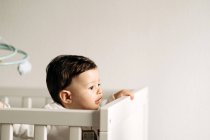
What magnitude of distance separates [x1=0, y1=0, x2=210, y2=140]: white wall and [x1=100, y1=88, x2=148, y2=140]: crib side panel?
9.4 inches

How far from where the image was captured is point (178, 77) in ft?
5.49

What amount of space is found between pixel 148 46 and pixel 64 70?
0.63 meters

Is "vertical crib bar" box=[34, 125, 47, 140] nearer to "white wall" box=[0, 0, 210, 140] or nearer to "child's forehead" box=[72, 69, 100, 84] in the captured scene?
"child's forehead" box=[72, 69, 100, 84]

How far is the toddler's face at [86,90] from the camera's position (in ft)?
3.64

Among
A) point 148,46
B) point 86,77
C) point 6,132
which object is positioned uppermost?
point 148,46

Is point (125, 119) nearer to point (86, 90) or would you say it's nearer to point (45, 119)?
point (86, 90)

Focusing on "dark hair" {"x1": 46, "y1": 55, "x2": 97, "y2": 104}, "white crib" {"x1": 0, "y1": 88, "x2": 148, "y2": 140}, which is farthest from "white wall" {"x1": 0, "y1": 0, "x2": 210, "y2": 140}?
"white crib" {"x1": 0, "y1": 88, "x2": 148, "y2": 140}

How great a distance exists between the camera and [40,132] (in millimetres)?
820

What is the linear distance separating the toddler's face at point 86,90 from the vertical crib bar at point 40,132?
0.30 metres

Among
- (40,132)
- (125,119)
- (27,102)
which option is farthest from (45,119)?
(27,102)

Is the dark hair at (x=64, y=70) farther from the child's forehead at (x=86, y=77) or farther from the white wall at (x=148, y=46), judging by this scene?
the white wall at (x=148, y=46)

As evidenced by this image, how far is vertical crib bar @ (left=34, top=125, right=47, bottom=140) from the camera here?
811 millimetres

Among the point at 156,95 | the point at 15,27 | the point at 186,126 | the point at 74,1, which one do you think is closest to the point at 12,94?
the point at 15,27

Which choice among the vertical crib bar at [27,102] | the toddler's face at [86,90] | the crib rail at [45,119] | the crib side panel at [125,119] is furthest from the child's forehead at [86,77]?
the vertical crib bar at [27,102]
